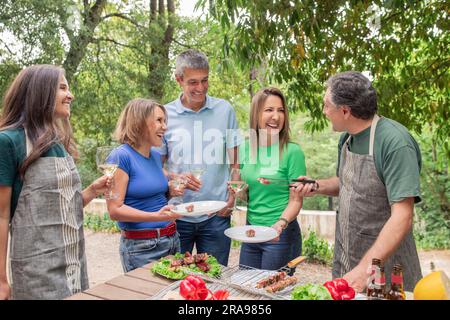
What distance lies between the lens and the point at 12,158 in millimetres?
2041

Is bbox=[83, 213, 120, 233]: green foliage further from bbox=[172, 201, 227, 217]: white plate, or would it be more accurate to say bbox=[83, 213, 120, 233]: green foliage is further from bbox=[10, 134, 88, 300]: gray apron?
bbox=[10, 134, 88, 300]: gray apron

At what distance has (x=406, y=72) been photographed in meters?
4.35

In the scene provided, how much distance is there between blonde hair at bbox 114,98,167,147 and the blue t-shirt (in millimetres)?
61

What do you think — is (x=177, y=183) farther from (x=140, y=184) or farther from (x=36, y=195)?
(x=36, y=195)

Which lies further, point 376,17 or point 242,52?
point 376,17

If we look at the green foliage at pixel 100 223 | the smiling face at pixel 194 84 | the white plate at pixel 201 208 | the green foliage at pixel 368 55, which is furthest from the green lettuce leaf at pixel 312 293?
the green foliage at pixel 100 223

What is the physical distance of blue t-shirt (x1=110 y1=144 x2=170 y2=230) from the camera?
8.63 ft

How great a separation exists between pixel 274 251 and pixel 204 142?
3.08 feet

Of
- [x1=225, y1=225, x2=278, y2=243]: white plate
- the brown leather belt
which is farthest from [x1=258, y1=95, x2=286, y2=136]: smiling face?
the brown leather belt

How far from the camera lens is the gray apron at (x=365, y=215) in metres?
2.31

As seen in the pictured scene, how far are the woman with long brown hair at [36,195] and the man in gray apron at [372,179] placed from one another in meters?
1.48

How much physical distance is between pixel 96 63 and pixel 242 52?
19.0 ft

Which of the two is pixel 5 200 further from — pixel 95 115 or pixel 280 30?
pixel 95 115
